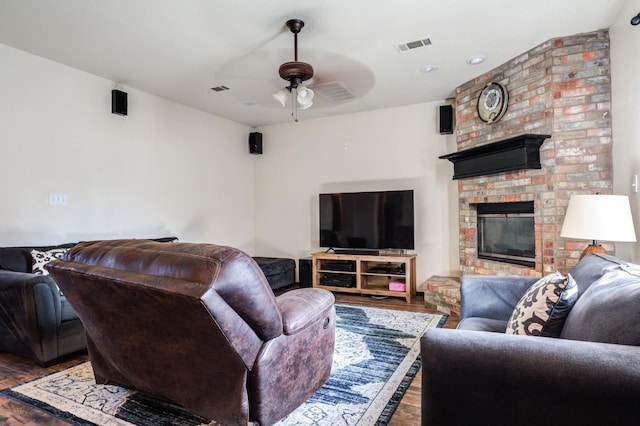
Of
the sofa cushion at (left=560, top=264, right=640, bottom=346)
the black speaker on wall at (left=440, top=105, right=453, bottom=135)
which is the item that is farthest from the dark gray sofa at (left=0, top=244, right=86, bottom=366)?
the black speaker on wall at (left=440, top=105, right=453, bottom=135)

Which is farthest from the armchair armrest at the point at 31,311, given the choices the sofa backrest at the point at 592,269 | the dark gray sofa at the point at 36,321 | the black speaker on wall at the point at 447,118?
the black speaker on wall at the point at 447,118

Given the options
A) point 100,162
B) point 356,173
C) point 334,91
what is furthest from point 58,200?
point 356,173

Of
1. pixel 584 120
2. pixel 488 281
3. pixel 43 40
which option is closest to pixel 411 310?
pixel 488 281

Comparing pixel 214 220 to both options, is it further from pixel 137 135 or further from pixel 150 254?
pixel 150 254

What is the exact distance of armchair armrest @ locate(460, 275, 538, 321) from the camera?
2127 mm

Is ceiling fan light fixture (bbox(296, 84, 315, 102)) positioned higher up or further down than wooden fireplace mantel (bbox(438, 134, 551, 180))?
higher up

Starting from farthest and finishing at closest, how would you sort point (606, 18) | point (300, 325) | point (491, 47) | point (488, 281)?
point (491, 47)
point (606, 18)
point (488, 281)
point (300, 325)

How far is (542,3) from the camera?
2.51 metres

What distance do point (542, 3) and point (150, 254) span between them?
9.62ft

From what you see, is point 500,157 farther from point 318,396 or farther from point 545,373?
point 545,373

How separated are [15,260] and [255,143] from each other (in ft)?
11.4

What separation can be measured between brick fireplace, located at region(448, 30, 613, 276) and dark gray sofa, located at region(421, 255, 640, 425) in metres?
2.00

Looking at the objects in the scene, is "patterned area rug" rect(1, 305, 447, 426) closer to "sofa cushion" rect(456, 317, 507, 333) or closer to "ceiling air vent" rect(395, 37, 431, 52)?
"sofa cushion" rect(456, 317, 507, 333)

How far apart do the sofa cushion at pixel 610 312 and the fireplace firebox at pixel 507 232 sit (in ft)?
6.99
